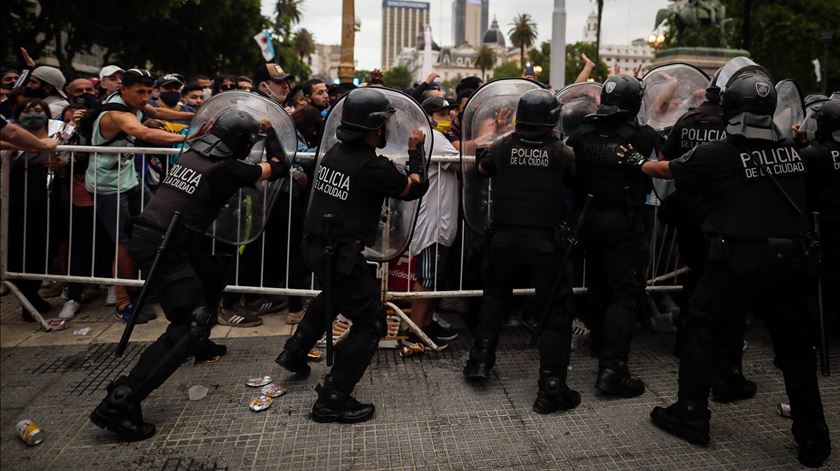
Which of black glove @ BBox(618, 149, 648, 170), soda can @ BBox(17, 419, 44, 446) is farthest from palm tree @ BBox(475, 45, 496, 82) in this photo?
soda can @ BBox(17, 419, 44, 446)

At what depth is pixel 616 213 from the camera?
4137 millimetres

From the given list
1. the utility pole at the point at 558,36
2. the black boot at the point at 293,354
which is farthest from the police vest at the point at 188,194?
the utility pole at the point at 558,36

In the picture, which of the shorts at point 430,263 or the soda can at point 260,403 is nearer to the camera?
the soda can at point 260,403

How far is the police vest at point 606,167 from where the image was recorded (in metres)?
4.07

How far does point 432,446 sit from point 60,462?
1.91m

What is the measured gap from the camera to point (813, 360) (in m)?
3.29

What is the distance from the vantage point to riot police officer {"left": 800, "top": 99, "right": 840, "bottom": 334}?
425 centimetres

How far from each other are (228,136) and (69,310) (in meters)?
2.95

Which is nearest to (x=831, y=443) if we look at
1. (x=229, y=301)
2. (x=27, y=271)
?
(x=229, y=301)

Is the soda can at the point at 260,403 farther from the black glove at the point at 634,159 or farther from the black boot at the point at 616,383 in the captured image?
the black glove at the point at 634,159

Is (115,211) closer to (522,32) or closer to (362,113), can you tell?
(362,113)

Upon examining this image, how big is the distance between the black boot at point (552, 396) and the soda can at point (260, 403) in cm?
164

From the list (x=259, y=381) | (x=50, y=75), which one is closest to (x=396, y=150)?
(x=259, y=381)

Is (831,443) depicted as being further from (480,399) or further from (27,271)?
(27,271)
